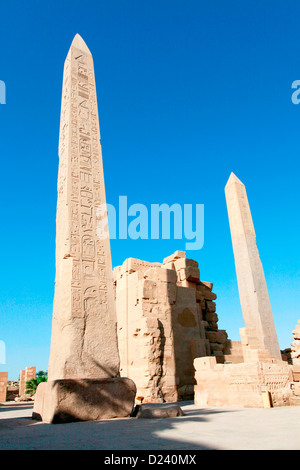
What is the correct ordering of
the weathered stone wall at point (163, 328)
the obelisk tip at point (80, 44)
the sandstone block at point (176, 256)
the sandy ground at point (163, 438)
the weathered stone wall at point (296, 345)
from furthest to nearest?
the weathered stone wall at point (296, 345)
the sandstone block at point (176, 256)
the weathered stone wall at point (163, 328)
the obelisk tip at point (80, 44)
the sandy ground at point (163, 438)

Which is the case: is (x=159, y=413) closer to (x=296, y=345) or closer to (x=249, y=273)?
(x=249, y=273)

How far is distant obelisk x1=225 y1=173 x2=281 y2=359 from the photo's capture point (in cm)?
1048

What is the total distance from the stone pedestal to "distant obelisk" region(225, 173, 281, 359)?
6471 mm

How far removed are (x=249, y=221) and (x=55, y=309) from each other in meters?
8.60

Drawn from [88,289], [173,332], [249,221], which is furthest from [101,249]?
[249,221]

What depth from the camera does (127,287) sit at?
9.30 metres

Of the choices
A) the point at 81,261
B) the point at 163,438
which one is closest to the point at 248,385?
the point at 81,261

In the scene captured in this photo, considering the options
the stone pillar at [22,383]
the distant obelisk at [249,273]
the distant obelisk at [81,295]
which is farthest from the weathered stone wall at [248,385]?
the stone pillar at [22,383]

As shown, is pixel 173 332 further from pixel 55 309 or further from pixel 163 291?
pixel 55 309

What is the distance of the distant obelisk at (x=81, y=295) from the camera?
13.4 ft

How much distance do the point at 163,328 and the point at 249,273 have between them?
4064 mm

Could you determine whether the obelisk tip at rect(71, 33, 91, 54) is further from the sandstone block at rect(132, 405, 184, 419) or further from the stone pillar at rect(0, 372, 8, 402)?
the stone pillar at rect(0, 372, 8, 402)

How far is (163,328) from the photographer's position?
828cm

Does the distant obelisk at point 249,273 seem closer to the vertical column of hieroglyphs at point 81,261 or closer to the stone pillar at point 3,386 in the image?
the vertical column of hieroglyphs at point 81,261
